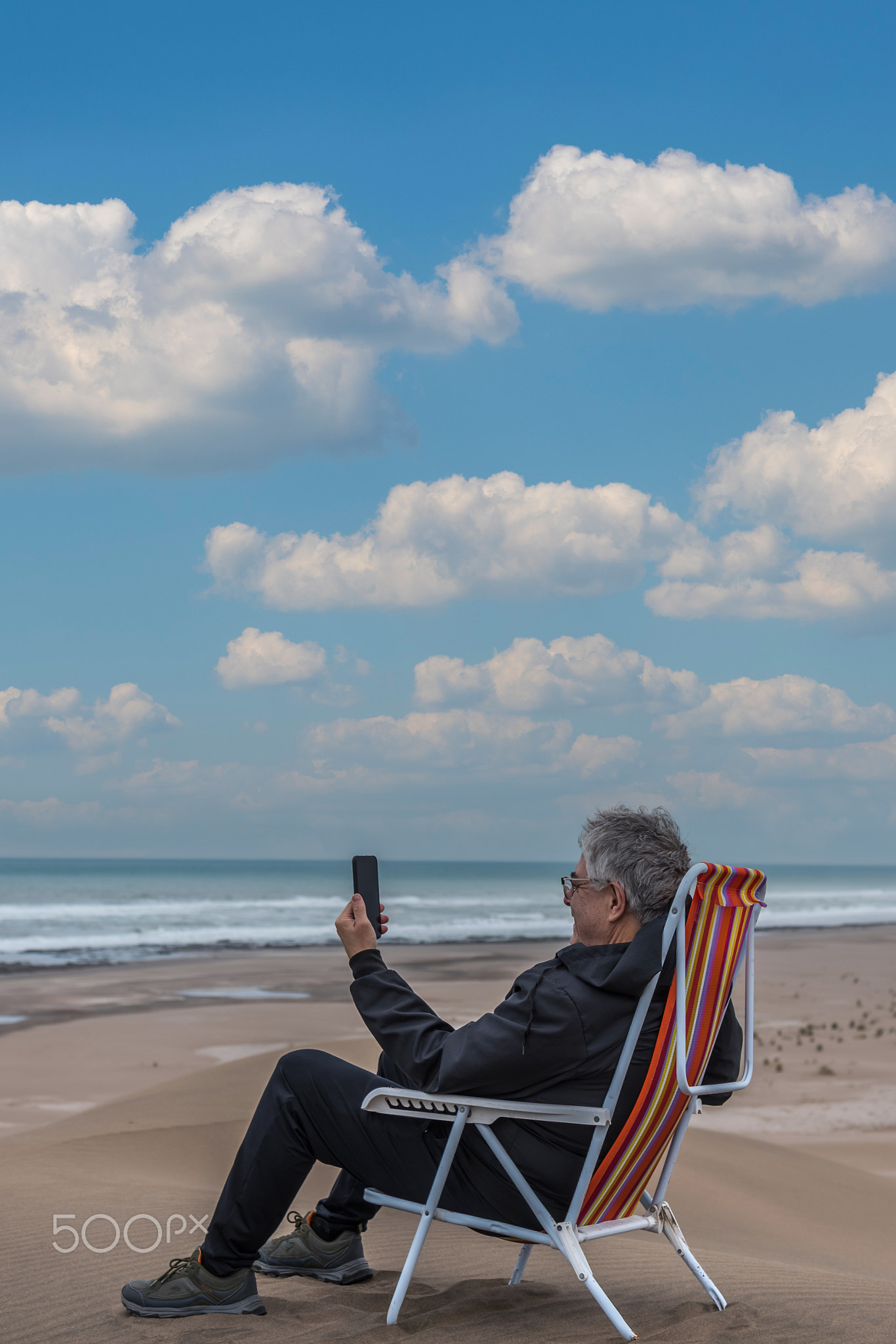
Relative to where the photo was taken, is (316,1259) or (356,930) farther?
(316,1259)

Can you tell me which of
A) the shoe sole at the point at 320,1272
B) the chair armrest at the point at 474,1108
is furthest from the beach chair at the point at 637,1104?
the shoe sole at the point at 320,1272

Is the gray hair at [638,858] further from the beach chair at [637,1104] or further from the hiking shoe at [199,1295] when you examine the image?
the hiking shoe at [199,1295]

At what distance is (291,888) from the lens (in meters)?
56.2

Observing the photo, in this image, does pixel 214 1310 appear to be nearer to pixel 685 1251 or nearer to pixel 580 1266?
pixel 580 1266

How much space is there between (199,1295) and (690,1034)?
159 cm

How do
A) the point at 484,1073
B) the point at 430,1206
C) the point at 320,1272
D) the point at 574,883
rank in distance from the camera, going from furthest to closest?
the point at 320,1272, the point at 574,883, the point at 430,1206, the point at 484,1073

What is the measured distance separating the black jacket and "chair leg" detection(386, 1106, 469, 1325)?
82mm

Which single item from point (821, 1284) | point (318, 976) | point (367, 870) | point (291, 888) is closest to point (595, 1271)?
point (821, 1284)

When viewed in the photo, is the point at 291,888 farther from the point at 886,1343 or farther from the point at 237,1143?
the point at 886,1343

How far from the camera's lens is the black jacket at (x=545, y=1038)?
286 centimetres

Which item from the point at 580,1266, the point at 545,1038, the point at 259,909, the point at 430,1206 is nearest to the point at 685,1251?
the point at 580,1266

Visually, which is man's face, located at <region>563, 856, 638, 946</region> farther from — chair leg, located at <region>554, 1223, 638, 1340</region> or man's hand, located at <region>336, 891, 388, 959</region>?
chair leg, located at <region>554, 1223, 638, 1340</region>

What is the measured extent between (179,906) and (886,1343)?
3768cm

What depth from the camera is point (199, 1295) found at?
10.5 ft
